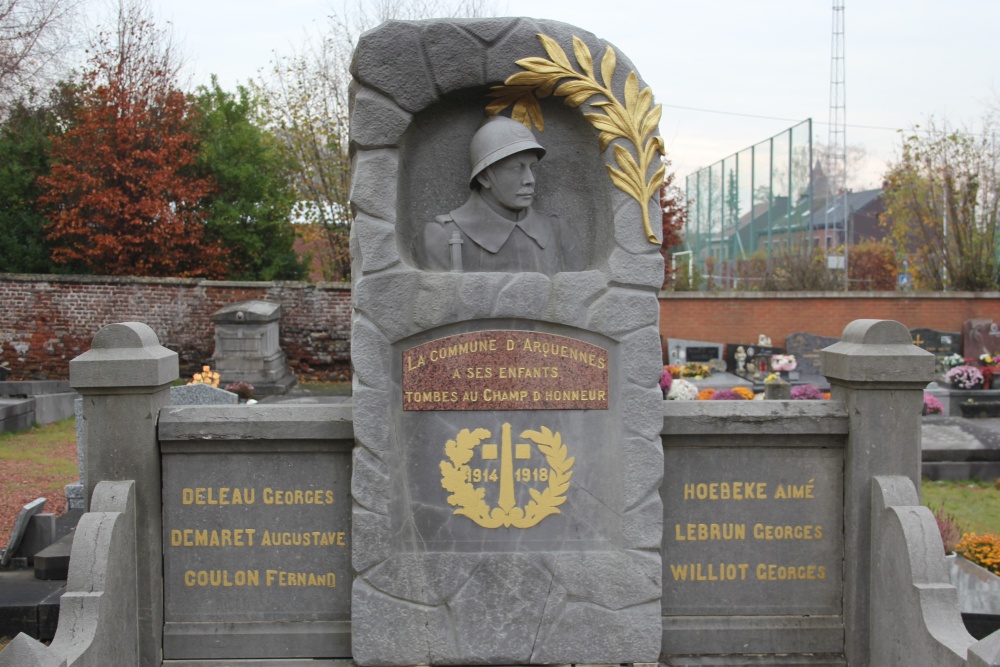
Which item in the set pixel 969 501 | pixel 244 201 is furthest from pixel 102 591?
pixel 244 201

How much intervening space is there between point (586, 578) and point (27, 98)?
21271 millimetres

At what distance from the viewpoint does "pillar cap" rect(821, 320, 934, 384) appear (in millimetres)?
4148

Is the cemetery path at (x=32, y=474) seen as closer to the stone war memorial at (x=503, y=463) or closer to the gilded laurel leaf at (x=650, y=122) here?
the stone war memorial at (x=503, y=463)

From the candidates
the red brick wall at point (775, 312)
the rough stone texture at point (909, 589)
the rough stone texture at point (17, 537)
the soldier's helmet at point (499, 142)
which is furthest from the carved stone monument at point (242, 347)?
the rough stone texture at point (909, 589)

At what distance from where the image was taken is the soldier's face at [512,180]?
4234mm

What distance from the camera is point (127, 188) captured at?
19547 millimetres

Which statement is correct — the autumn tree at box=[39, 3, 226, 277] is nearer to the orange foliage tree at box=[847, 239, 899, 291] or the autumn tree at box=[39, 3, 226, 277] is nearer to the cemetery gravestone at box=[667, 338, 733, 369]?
the cemetery gravestone at box=[667, 338, 733, 369]

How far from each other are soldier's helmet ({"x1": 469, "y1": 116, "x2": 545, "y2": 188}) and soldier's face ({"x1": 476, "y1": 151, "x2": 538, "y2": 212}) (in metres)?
0.05

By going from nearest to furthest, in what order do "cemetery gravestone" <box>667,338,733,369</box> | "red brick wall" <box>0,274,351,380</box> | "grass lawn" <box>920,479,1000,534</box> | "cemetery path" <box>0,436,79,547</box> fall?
"grass lawn" <box>920,479,1000,534</box>
"cemetery path" <box>0,436,79,547</box>
"red brick wall" <box>0,274,351,380</box>
"cemetery gravestone" <box>667,338,733,369</box>

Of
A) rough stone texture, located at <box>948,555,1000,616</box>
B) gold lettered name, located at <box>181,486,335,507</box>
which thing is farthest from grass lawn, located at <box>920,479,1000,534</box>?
gold lettered name, located at <box>181,486,335,507</box>

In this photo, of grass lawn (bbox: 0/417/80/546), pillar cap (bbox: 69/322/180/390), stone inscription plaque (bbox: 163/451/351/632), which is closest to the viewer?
pillar cap (bbox: 69/322/180/390)

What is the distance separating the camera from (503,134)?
417 centimetres

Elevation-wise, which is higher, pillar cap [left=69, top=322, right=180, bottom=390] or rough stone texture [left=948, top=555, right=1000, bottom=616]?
pillar cap [left=69, top=322, right=180, bottom=390]

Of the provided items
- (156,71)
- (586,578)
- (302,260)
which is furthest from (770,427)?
(156,71)
